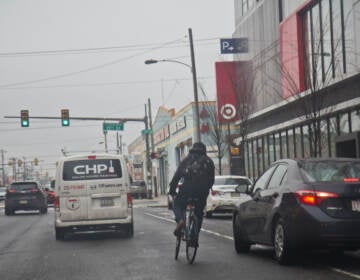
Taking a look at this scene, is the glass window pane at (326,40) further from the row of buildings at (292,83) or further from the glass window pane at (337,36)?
the glass window pane at (337,36)

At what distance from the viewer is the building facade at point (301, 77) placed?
2780 centimetres

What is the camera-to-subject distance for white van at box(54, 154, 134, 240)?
1811 cm

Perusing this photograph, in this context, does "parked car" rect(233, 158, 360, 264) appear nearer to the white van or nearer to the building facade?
the white van

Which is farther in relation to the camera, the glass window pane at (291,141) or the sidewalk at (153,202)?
the sidewalk at (153,202)

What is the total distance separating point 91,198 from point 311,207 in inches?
342

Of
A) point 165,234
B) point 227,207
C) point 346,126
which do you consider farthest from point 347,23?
point 165,234

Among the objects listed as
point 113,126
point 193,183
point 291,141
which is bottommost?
point 193,183

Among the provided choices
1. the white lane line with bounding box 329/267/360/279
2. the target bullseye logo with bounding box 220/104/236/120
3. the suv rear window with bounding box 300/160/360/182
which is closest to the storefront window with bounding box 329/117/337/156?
the target bullseye logo with bounding box 220/104/236/120

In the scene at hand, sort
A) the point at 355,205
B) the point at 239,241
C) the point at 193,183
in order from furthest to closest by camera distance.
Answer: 1. the point at 239,241
2. the point at 193,183
3. the point at 355,205

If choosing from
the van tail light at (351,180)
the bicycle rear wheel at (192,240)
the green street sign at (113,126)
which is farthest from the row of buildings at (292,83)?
the van tail light at (351,180)

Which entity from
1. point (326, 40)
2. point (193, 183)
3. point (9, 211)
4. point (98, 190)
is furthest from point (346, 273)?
point (9, 211)

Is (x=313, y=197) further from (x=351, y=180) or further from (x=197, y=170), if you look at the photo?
(x=197, y=170)

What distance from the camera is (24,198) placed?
37.9 meters

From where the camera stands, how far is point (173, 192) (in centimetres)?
1245
